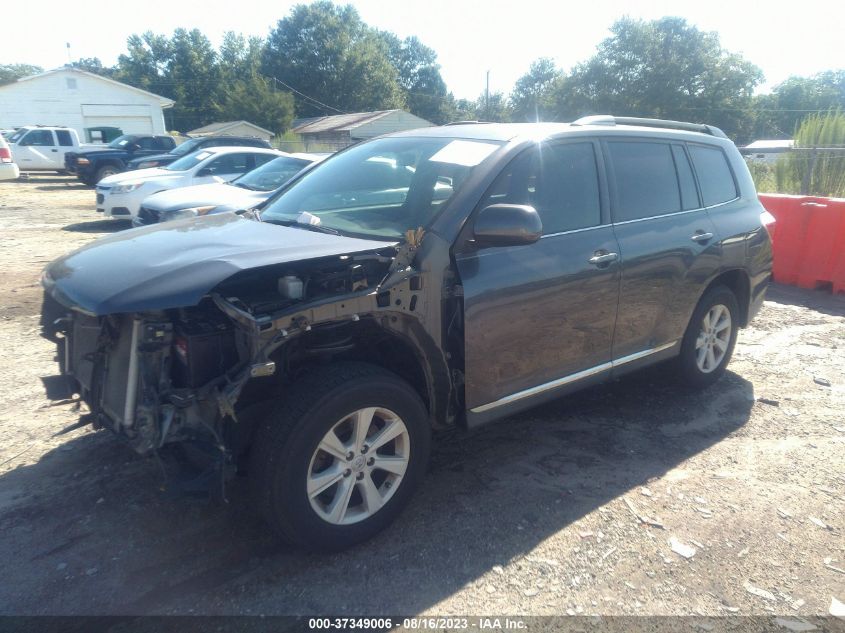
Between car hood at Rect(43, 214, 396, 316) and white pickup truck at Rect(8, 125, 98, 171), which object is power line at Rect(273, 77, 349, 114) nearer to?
white pickup truck at Rect(8, 125, 98, 171)

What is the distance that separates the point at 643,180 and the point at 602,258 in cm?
84

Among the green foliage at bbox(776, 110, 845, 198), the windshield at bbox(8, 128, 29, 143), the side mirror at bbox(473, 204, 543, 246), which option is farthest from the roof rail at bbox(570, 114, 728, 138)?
the windshield at bbox(8, 128, 29, 143)

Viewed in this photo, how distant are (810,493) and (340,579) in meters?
2.71

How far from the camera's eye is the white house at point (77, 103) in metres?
36.2

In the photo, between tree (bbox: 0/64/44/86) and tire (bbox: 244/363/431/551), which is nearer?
tire (bbox: 244/363/431/551)

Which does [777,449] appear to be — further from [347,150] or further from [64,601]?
[64,601]

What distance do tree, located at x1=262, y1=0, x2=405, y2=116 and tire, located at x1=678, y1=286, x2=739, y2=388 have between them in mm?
63819

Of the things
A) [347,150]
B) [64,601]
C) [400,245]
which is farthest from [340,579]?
[347,150]

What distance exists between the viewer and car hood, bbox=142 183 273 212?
865 cm

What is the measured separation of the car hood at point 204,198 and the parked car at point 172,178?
2.42 meters

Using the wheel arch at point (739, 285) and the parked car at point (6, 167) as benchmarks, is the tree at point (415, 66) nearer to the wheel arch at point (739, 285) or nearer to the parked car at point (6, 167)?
the parked car at point (6, 167)

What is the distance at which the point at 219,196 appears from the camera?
8969 mm

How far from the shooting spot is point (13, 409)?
4.41 metres

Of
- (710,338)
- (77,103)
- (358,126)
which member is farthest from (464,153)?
(77,103)
